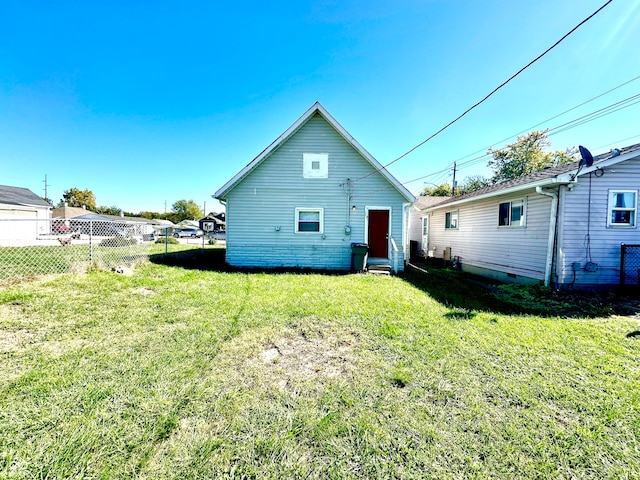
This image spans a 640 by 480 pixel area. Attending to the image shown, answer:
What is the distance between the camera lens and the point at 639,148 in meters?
6.77

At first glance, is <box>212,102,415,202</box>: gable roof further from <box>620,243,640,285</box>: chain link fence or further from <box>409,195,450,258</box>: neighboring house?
<box>409,195,450,258</box>: neighboring house

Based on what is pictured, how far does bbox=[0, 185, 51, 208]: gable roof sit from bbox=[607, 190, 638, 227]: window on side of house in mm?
30890

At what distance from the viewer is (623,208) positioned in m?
7.23

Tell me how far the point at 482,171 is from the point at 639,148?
32941 mm

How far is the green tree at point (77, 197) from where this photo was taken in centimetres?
5434

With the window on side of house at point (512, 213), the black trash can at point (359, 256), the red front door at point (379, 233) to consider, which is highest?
the window on side of house at point (512, 213)

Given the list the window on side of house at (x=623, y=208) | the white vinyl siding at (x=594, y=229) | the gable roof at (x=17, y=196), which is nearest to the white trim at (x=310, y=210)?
the white vinyl siding at (x=594, y=229)

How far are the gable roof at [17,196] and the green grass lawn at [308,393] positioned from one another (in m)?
21.0

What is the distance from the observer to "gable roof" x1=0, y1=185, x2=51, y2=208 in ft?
59.1

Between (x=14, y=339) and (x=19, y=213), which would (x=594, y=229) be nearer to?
(x=14, y=339)

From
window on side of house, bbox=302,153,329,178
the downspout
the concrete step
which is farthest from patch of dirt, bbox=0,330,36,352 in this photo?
the downspout

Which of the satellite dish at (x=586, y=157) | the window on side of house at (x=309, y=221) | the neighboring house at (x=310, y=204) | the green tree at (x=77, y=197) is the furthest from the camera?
the green tree at (x=77, y=197)

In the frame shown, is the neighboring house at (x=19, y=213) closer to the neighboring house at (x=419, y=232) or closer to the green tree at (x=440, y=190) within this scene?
the neighboring house at (x=419, y=232)

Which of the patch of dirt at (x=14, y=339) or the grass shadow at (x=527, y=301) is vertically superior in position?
the patch of dirt at (x=14, y=339)
